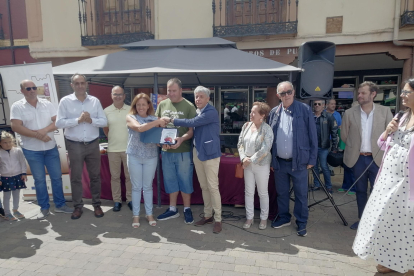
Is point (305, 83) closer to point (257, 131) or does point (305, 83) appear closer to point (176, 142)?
point (257, 131)

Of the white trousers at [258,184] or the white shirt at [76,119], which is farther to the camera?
the white shirt at [76,119]

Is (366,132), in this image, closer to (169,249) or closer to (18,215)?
(169,249)

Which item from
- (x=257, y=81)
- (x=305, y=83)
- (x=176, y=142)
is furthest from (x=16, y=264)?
(x=257, y=81)

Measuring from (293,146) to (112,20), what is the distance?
801 cm

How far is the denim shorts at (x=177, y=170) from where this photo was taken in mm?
3746

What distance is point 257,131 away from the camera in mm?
3500

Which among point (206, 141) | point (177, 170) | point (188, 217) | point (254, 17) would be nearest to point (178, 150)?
point (177, 170)

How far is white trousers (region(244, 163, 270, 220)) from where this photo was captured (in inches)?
138

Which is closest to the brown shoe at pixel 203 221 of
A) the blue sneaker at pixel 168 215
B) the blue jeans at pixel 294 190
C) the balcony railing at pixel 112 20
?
the blue sneaker at pixel 168 215

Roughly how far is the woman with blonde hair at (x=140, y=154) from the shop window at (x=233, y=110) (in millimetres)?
6346

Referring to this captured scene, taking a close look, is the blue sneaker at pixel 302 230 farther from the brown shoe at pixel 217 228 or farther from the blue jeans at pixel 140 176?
the blue jeans at pixel 140 176

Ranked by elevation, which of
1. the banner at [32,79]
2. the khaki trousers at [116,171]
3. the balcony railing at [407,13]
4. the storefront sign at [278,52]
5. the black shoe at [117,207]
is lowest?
the black shoe at [117,207]

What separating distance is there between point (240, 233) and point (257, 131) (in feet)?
4.38

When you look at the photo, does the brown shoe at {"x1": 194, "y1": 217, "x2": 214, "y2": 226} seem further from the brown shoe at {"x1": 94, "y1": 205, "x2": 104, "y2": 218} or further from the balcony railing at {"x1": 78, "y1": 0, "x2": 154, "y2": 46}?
the balcony railing at {"x1": 78, "y1": 0, "x2": 154, "y2": 46}
